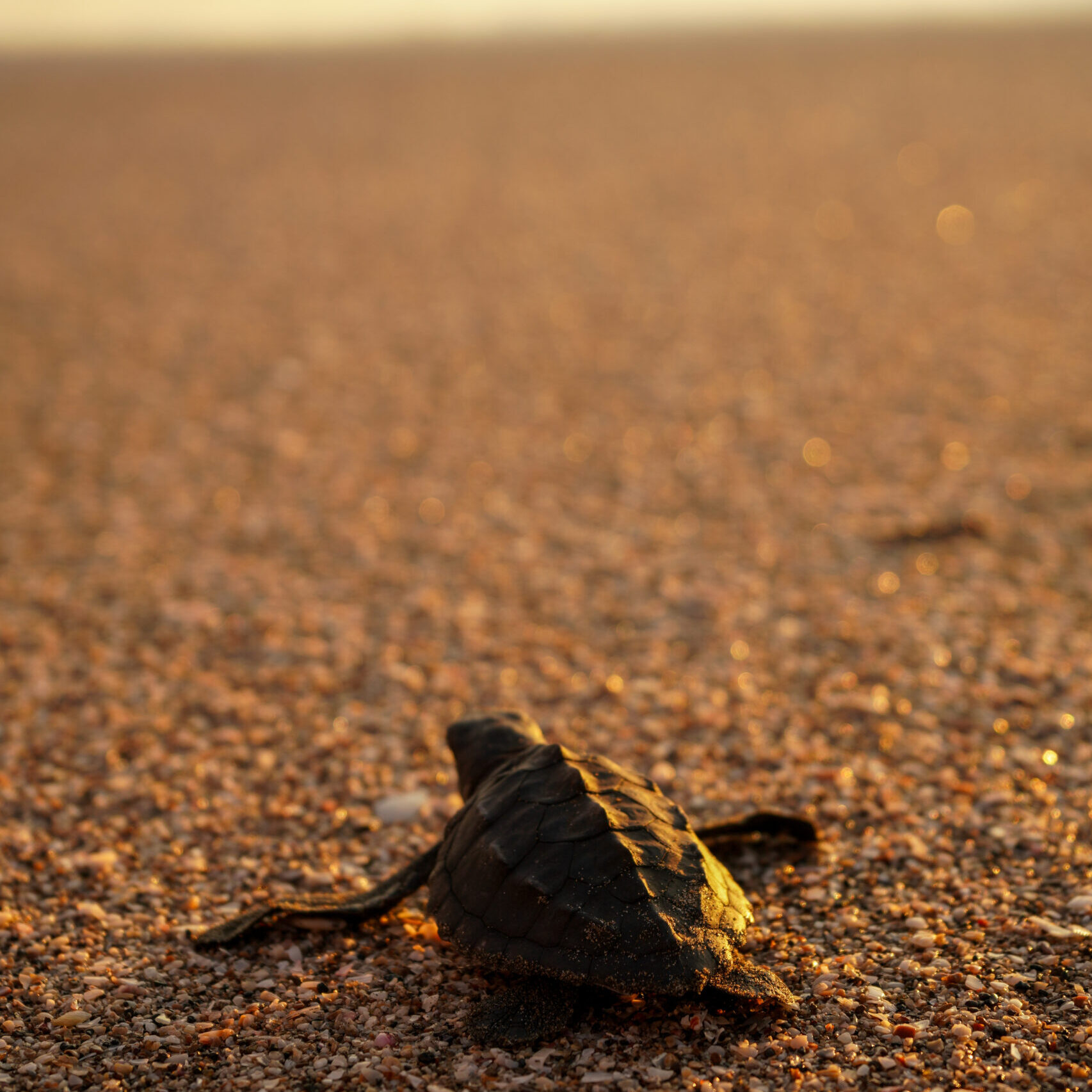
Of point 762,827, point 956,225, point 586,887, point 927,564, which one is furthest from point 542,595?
point 956,225

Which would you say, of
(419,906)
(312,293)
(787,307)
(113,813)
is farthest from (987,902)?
(312,293)

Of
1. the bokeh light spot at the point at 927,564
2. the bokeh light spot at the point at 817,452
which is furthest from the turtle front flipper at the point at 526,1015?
the bokeh light spot at the point at 817,452

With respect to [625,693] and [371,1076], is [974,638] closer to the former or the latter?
[625,693]

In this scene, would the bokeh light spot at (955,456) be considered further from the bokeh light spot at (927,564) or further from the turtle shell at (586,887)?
the turtle shell at (586,887)

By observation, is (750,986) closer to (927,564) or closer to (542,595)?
(542,595)

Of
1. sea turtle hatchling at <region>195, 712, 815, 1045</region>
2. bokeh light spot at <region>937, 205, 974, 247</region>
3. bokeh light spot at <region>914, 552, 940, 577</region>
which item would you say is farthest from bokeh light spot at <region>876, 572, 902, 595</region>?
bokeh light spot at <region>937, 205, 974, 247</region>

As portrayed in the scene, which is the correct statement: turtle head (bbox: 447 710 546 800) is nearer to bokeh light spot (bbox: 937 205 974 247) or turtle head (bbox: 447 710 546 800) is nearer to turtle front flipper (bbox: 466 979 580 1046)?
turtle front flipper (bbox: 466 979 580 1046)
